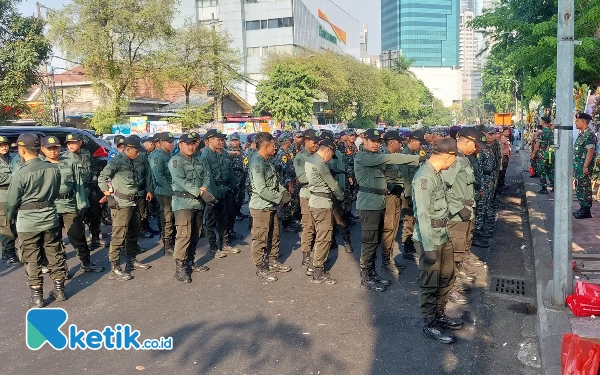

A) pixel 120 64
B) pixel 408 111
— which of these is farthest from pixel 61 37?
Result: pixel 408 111

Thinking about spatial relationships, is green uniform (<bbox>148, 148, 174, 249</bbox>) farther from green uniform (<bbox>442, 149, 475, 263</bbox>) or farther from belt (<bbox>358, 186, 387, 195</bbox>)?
green uniform (<bbox>442, 149, 475, 263</bbox>)

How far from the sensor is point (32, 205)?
5.83m

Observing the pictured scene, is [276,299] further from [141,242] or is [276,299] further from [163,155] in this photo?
[141,242]

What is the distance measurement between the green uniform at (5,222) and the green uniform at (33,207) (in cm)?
197

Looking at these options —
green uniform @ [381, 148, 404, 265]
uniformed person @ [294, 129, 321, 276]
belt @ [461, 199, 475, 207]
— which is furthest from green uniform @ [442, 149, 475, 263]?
uniformed person @ [294, 129, 321, 276]

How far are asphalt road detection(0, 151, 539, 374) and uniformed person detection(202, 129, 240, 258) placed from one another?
830 millimetres

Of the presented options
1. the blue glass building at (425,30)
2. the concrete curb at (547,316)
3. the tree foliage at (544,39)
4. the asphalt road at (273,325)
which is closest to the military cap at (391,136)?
the asphalt road at (273,325)

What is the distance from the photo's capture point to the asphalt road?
173 inches

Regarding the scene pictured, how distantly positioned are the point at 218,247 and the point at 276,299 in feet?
9.35

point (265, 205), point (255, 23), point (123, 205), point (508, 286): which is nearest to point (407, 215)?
point (508, 286)

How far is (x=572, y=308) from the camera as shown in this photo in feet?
15.9

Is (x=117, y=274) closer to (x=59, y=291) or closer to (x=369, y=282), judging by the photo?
(x=59, y=291)

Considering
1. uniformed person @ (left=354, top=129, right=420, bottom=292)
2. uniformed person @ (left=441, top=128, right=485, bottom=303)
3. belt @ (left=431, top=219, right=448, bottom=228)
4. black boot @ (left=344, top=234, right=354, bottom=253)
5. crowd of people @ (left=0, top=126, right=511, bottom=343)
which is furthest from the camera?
black boot @ (left=344, top=234, right=354, bottom=253)

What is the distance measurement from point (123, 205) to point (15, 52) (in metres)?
18.0
